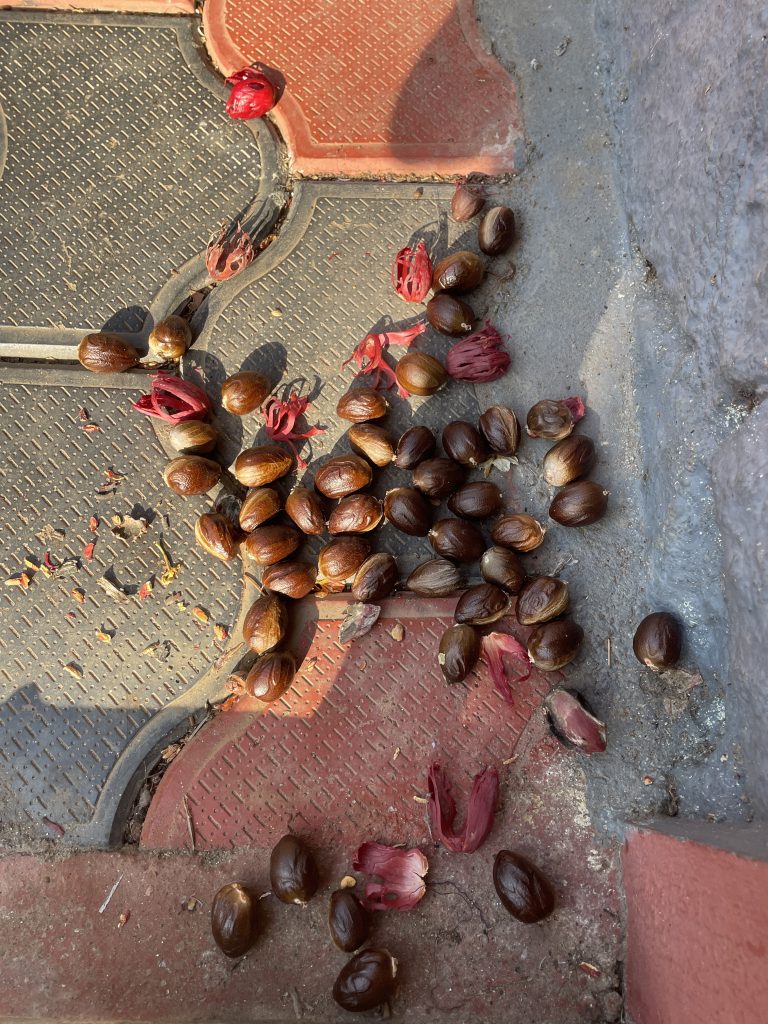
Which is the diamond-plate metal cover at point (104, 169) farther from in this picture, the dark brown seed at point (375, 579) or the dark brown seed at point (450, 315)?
the dark brown seed at point (375, 579)

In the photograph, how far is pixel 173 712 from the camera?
2.52m

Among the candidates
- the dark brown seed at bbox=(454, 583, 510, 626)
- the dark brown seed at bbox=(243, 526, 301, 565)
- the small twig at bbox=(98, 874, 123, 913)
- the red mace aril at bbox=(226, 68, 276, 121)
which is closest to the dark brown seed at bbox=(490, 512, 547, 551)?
the dark brown seed at bbox=(454, 583, 510, 626)

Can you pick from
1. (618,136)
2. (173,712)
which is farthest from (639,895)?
(618,136)

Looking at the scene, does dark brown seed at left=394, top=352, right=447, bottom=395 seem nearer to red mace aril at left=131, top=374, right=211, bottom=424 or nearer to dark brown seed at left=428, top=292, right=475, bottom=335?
dark brown seed at left=428, top=292, right=475, bottom=335

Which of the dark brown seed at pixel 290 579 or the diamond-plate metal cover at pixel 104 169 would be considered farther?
the diamond-plate metal cover at pixel 104 169

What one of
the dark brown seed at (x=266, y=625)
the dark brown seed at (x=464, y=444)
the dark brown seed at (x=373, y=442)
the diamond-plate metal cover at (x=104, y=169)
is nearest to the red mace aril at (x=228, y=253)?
the diamond-plate metal cover at (x=104, y=169)

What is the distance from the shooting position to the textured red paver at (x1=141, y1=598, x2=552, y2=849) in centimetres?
239

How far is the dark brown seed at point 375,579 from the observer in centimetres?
247

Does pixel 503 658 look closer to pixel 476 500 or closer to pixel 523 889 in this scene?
pixel 476 500

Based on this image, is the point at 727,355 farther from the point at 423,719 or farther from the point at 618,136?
the point at 423,719

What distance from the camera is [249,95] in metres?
2.81

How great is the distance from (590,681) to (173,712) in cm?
149

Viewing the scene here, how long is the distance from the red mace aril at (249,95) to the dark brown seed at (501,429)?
1.59 metres

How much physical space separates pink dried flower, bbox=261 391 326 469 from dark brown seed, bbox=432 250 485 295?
71cm
